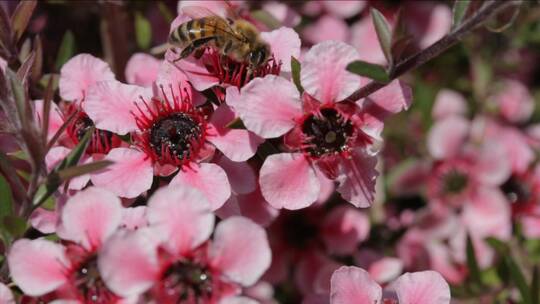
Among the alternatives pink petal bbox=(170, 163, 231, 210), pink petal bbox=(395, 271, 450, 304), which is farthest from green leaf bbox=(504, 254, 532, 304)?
pink petal bbox=(170, 163, 231, 210)

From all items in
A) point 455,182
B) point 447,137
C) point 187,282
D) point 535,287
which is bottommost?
point 455,182

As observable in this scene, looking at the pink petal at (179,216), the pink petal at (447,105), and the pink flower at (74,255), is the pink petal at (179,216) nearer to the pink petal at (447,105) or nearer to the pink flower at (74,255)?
the pink flower at (74,255)

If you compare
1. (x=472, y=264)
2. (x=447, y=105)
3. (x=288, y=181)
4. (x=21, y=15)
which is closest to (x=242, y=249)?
(x=288, y=181)

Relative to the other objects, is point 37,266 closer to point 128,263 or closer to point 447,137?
point 128,263

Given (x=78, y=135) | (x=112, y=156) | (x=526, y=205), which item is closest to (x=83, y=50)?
(x=78, y=135)

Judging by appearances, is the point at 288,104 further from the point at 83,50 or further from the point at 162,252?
the point at 83,50

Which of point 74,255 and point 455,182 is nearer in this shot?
point 74,255

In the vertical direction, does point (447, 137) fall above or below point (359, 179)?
below
